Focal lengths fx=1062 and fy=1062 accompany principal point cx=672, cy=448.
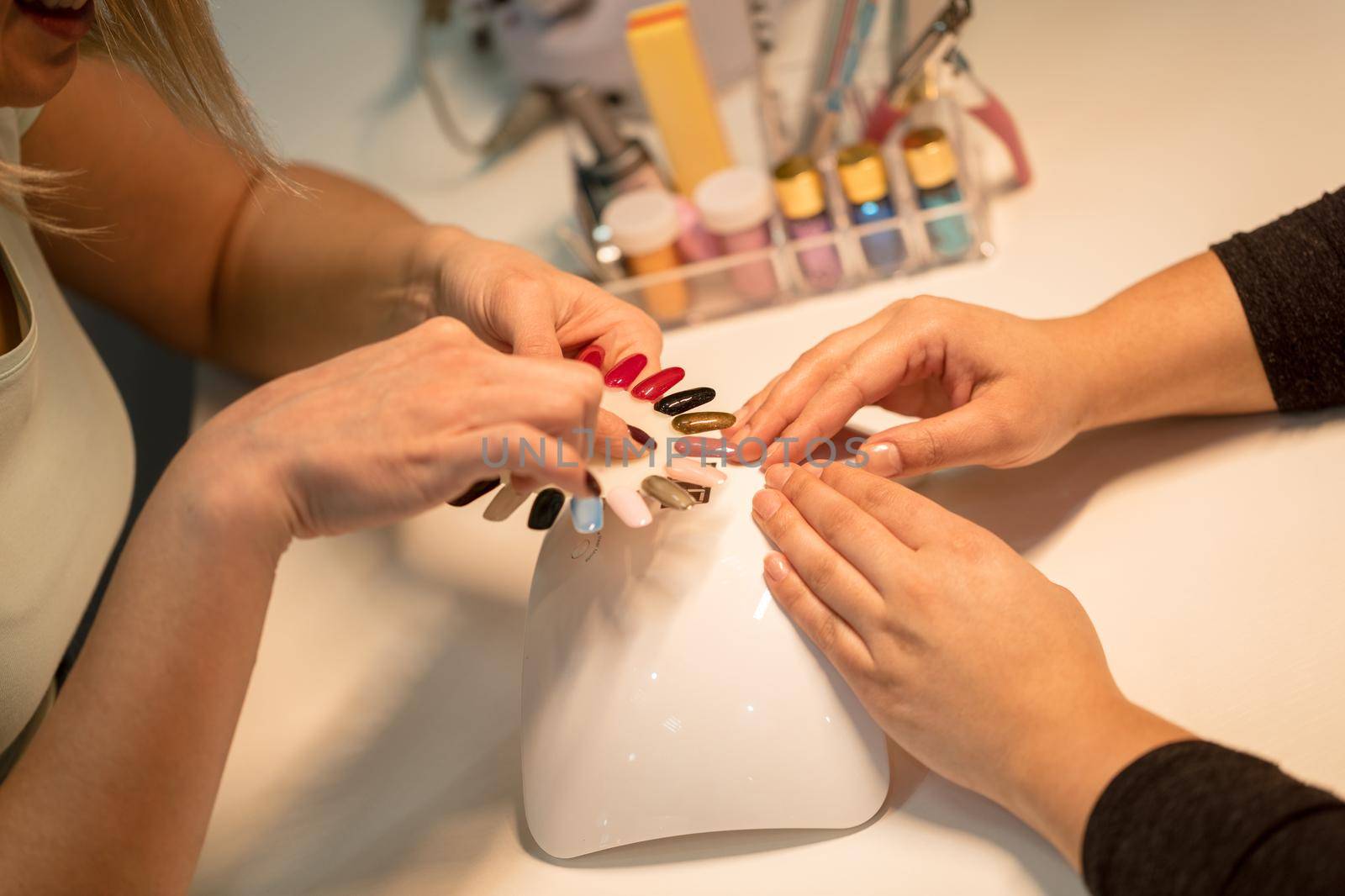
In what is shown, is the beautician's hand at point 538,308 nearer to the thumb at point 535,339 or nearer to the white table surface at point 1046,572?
the thumb at point 535,339

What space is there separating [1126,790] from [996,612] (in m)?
0.09

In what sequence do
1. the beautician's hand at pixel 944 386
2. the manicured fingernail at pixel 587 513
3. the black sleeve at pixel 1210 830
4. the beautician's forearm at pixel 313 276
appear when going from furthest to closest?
the beautician's forearm at pixel 313 276 < the beautician's hand at pixel 944 386 < the manicured fingernail at pixel 587 513 < the black sleeve at pixel 1210 830

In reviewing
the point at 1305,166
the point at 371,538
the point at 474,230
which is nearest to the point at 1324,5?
the point at 1305,166

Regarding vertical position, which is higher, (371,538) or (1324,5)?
(1324,5)

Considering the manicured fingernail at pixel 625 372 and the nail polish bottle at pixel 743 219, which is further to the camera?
the nail polish bottle at pixel 743 219

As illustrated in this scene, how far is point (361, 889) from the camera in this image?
521 millimetres

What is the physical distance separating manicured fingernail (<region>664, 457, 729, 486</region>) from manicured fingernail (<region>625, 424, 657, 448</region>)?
2 cm

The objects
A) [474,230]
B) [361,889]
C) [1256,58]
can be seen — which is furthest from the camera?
[474,230]

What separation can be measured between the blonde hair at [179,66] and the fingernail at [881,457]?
1.25 feet

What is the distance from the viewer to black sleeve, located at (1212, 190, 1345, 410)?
0.58 meters

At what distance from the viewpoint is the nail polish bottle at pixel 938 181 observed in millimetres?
783

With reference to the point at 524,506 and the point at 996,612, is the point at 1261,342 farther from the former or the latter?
the point at 524,506

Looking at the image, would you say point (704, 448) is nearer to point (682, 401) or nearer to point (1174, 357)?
point (682, 401)

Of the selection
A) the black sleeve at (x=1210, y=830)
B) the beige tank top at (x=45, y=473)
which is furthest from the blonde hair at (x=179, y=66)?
the black sleeve at (x=1210, y=830)
